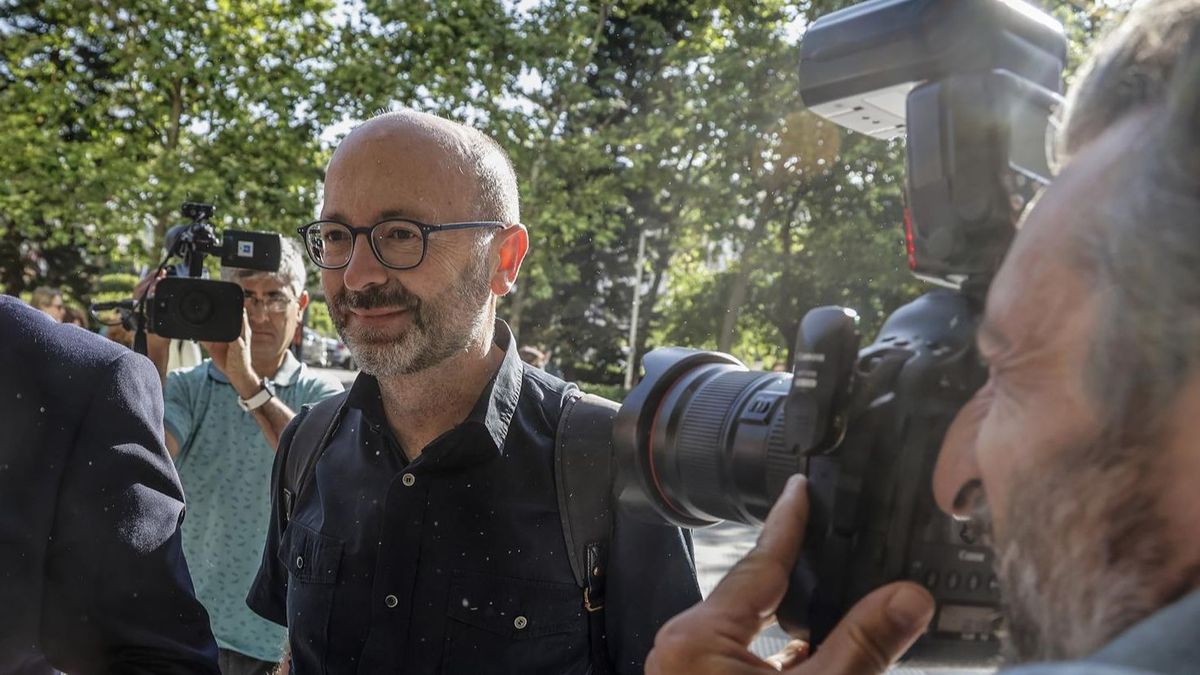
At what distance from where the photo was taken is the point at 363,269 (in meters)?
2.33

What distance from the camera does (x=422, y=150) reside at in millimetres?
2387

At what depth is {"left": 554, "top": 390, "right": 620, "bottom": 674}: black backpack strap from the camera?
7.04 ft

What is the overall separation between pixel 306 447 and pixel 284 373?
1600 millimetres

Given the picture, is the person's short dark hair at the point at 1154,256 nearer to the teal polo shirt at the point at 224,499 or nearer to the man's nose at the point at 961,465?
the man's nose at the point at 961,465

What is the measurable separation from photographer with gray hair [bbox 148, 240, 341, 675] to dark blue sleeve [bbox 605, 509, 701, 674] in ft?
5.74

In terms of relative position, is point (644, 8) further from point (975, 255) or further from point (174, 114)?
point (975, 255)

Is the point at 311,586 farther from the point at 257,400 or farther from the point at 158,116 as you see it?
the point at 158,116

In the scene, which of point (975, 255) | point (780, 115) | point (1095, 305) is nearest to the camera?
point (1095, 305)

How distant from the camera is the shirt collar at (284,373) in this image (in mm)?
3883

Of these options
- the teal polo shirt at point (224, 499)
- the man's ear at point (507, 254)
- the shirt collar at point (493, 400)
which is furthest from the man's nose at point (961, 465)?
the teal polo shirt at point (224, 499)

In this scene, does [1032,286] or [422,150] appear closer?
[1032,286]

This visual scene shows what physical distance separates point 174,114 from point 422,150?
13374 mm

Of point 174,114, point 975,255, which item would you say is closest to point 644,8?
point 174,114

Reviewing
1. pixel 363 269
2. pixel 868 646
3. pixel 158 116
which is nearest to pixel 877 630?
pixel 868 646
